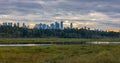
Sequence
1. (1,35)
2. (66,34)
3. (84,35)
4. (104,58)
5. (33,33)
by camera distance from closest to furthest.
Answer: (104,58) < (1,35) < (33,33) < (66,34) < (84,35)

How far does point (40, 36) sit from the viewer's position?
168 meters

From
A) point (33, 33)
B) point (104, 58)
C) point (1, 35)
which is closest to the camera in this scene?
point (104, 58)

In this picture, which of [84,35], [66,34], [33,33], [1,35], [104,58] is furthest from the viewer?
[84,35]

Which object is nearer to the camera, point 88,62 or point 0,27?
point 88,62

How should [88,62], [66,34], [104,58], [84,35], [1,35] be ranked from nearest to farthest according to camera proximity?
[88,62] → [104,58] → [1,35] → [66,34] → [84,35]

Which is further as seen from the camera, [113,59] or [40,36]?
[40,36]

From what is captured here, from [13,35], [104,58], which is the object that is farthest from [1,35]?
[104,58]

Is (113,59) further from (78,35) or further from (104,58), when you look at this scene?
(78,35)

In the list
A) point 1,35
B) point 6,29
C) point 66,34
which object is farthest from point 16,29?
point 66,34

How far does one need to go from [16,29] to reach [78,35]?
130ft

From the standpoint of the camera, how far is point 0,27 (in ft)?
562

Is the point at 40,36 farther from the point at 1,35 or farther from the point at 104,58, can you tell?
the point at 104,58

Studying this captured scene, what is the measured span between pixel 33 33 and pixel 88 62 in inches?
5677

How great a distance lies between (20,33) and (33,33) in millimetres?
7143
